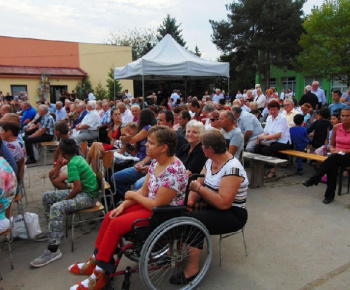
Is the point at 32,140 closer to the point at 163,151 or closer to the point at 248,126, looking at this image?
the point at 248,126

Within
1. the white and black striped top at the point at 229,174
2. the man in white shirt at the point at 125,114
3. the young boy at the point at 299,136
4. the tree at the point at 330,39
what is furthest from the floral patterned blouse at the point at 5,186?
the tree at the point at 330,39

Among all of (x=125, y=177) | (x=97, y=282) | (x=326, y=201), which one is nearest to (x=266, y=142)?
(x=326, y=201)

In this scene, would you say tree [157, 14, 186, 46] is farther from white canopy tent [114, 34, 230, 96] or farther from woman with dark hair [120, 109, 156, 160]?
woman with dark hair [120, 109, 156, 160]

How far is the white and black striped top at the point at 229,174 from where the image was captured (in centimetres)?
261

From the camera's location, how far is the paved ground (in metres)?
2.69

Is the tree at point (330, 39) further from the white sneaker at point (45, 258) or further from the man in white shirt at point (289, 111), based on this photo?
the white sneaker at point (45, 258)

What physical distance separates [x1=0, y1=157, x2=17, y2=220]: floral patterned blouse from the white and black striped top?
1821 millimetres

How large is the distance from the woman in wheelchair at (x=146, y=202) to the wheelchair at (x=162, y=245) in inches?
2.8

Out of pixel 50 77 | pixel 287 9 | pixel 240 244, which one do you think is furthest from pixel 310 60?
pixel 240 244

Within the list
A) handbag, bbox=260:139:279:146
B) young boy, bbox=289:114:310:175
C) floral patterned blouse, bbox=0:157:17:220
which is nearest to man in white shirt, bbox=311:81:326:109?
young boy, bbox=289:114:310:175

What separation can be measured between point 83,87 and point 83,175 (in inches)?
991

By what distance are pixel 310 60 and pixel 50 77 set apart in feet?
69.3

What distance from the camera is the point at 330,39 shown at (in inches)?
912

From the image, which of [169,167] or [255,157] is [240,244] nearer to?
[169,167]
